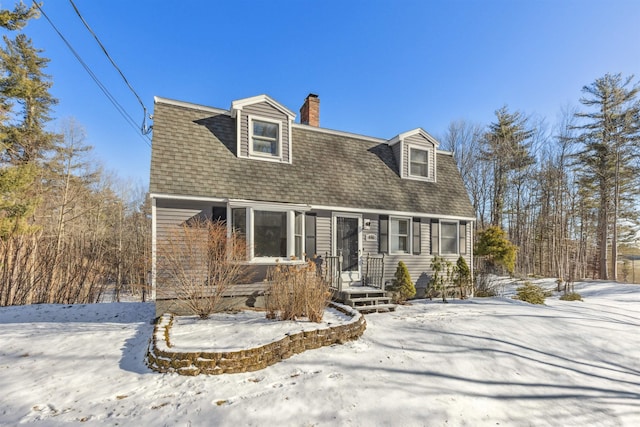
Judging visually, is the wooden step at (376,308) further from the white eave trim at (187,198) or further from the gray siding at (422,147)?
the gray siding at (422,147)

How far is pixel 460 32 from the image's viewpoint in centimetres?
→ 1013

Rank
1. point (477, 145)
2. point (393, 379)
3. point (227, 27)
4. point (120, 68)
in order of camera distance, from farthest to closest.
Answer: point (477, 145)
point (227, 27)
point (120, 68)
point (393, 379)

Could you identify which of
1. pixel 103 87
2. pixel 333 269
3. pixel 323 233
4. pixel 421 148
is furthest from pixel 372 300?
pixel 103 87

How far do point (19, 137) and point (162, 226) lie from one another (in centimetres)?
1611

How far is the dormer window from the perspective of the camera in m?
8.64

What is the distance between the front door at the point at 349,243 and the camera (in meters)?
9.07

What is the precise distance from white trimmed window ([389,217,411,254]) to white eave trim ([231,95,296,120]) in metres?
5.02

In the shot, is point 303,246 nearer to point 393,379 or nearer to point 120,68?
point 393,379

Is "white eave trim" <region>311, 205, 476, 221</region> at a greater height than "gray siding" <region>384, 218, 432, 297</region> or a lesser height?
greater

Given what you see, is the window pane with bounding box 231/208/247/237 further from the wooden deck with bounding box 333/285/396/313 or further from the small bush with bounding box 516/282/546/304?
the small bush with bounding box 516/282/546/304

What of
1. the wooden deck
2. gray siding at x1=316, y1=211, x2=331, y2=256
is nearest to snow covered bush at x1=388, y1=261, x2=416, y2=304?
the wooden deck

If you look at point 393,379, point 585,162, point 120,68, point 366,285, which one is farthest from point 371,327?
point 585,162

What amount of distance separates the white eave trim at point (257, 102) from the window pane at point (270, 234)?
130 inches

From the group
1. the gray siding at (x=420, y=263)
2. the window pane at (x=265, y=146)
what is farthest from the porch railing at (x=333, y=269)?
the window pane at (x=265, y=146)
